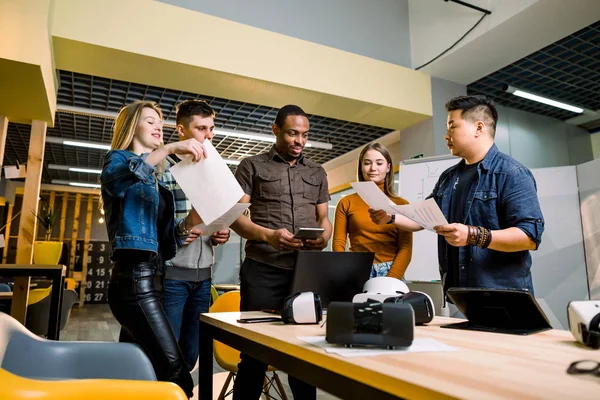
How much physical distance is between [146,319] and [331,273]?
555 mm

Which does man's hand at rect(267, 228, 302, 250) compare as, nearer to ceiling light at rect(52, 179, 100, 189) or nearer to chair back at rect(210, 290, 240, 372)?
chair back at rect(210, 290, 240, 372)

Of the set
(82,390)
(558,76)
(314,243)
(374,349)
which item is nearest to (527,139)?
(558,76)

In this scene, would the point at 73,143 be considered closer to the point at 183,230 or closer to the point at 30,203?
the point at 30,203

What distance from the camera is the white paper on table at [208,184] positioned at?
1.29m

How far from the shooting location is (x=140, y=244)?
134 centimetres

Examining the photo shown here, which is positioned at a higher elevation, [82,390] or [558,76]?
[558,76]

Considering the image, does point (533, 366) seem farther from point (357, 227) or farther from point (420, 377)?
point (357, 227)

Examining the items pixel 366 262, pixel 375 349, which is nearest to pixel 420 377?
pixel 375 349

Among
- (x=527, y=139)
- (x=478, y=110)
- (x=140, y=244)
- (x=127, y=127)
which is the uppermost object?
(x=527, y=139)

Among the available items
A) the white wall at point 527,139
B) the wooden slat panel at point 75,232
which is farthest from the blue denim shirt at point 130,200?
the wooden slat panel at point 75,232

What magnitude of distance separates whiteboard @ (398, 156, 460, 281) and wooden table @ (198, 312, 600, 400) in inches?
124

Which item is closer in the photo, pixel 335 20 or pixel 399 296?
pixel 399 296

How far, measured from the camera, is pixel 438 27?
4680 mm

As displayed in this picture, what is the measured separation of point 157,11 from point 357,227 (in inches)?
109
